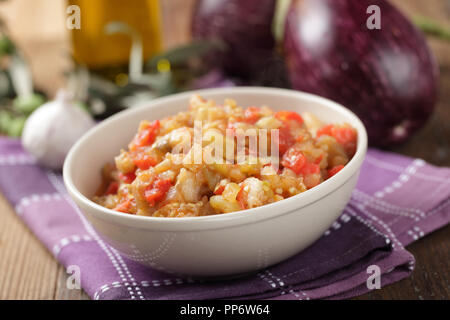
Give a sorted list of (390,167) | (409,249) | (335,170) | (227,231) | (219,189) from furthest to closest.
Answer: (390,167)
(409,249)
(335,170)
(219,189)
(227,231)

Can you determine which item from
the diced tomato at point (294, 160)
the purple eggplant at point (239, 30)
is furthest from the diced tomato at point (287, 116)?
the purple eggplant at point (239, 30)

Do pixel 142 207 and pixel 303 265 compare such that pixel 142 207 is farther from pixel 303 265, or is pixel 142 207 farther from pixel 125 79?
pixel 125 79

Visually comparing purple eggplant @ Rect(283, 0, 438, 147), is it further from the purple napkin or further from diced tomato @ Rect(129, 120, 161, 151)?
diced tomato @ Rect(129, 120, 161, 151)

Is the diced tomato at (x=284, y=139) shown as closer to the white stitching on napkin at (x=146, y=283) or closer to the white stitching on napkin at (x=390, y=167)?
the white stitching on napkin at (x=146, y=283)

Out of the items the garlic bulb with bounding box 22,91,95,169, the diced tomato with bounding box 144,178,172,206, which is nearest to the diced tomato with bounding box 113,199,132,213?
the diced tomato with bounding box 144,178,172,206

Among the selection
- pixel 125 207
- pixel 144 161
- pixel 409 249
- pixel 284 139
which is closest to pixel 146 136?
pixel 144 161

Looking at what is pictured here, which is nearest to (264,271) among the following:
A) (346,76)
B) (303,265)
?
(303,265)

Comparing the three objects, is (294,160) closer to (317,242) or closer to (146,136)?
(317,242)
